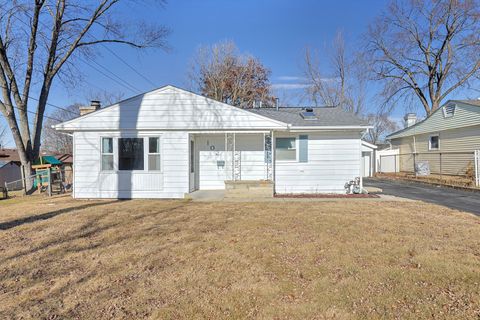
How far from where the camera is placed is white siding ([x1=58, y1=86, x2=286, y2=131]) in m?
10.4

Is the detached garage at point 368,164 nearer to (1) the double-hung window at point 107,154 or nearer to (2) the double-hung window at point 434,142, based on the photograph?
(2) the double-hung window at point 434,142

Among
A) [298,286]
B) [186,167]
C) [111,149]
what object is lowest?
[298,286]

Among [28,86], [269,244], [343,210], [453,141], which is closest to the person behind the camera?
[269,244]

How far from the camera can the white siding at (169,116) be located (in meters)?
10.4

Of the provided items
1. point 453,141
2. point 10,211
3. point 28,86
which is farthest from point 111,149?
point 453,141

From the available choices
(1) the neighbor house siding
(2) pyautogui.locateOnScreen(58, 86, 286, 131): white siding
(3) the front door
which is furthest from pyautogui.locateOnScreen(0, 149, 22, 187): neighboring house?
(1) the neighbor house siding

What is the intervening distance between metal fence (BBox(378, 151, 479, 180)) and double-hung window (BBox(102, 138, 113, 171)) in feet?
53.7

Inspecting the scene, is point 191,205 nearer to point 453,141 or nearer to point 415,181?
point 415,181

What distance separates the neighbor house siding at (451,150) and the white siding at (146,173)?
15190 mm

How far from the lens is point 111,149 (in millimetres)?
10617

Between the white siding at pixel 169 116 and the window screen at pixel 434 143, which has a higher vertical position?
the white siding at pixel 169 116

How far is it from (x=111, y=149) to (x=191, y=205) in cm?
414

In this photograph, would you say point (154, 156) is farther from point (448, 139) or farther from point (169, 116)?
point (448, 139)

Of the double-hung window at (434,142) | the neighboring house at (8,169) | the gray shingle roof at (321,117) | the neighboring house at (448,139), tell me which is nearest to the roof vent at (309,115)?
the gray shingle roof at (321,117)
